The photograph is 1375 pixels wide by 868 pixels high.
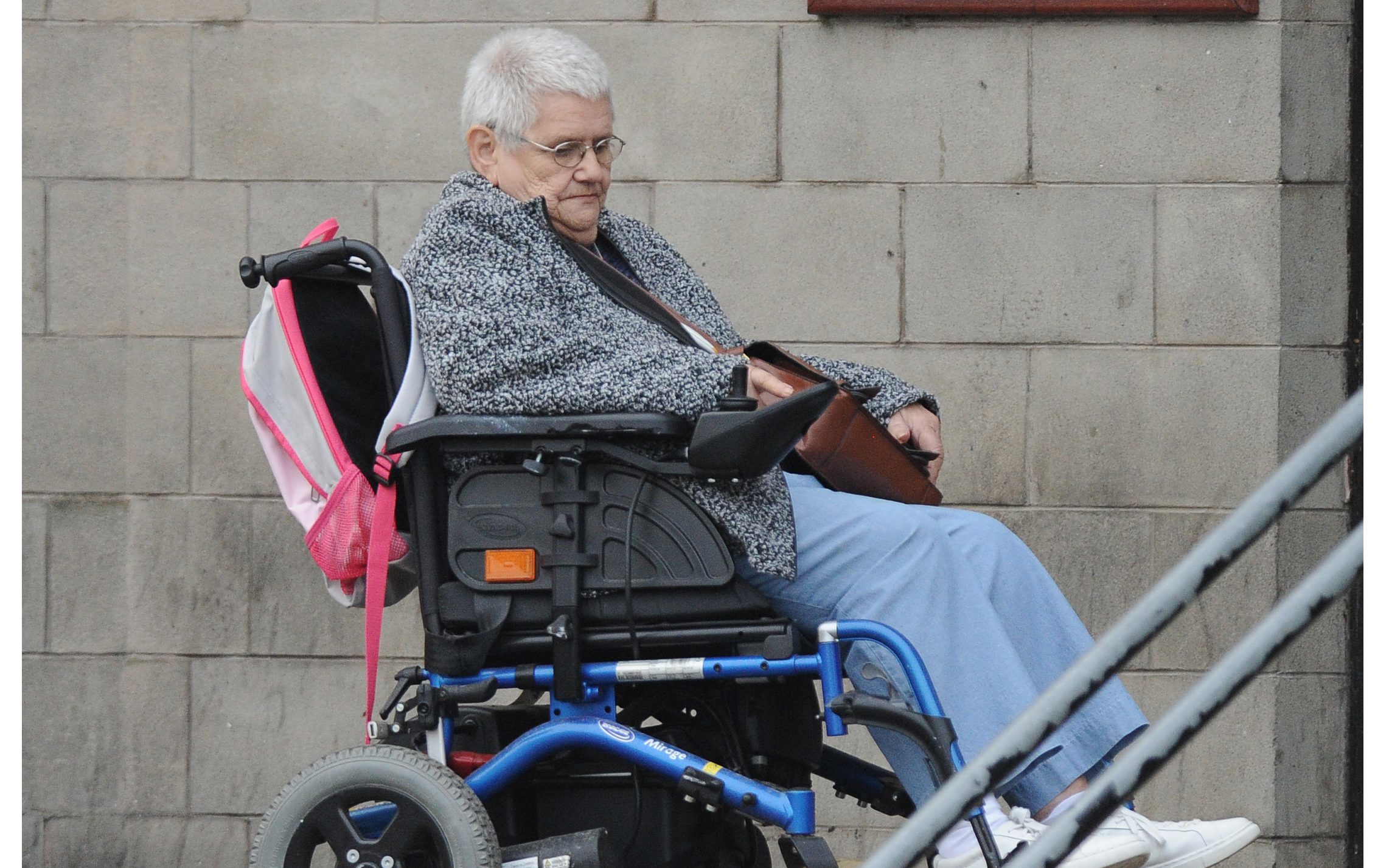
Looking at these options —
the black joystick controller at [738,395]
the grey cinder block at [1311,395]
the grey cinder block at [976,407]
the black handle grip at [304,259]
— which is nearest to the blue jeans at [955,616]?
the black joystick controller at [738,395]

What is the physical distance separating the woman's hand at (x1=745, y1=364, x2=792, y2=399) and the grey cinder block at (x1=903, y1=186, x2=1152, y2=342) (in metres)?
1.34

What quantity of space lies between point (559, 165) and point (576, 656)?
82 centimetres

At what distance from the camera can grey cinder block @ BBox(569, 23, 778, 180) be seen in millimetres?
3453

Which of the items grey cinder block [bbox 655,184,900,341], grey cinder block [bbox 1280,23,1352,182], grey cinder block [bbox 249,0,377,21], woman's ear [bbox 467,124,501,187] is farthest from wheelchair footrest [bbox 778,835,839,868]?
grey cinder block [bbox 249,0,377,21]

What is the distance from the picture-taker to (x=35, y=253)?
137 inches

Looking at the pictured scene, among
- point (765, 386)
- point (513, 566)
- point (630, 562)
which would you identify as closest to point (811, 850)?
point (630, 562)

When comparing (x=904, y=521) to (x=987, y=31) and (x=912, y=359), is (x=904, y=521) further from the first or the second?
(x=987, y=31)

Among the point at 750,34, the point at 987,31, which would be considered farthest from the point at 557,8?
the point at 987,31

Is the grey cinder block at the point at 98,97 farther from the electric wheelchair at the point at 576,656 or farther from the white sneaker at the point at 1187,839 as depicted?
the white sneaker at the point at 1187,839

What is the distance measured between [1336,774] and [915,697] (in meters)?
2.05

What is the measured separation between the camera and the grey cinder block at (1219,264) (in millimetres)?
3430

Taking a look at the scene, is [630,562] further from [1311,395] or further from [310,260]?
[1311,395]

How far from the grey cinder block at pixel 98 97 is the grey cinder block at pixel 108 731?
122cm

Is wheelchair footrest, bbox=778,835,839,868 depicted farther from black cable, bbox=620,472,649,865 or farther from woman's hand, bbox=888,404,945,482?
woman's hand, bbox=888,404,945,482
